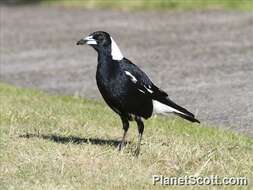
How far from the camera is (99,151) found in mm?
7574

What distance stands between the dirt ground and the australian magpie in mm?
1375

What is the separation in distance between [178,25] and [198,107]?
269 inches

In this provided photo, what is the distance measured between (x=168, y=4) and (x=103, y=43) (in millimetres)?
11220

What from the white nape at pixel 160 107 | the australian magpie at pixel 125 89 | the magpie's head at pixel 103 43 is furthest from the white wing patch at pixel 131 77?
the white nape at pixel 160 107

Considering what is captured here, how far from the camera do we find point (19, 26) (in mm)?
18484

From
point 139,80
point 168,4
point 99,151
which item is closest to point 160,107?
point 139,80

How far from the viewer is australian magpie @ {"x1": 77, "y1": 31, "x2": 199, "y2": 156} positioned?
764 cm

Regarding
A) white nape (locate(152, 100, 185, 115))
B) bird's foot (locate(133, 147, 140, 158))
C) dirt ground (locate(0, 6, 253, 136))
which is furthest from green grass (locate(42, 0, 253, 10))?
bird's foot (locate(133, 147, 140, 158))

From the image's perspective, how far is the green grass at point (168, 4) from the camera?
1820 cm

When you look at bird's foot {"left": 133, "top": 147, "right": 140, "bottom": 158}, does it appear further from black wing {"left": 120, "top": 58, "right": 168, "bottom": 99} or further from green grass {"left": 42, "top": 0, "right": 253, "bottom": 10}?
green grass {"left": 42, "top": 0, "right": 253, "bottom": 10}

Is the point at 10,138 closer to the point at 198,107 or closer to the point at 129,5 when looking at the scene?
the point at 198,107

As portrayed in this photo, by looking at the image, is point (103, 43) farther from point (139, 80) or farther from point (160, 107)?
point (160, 107)

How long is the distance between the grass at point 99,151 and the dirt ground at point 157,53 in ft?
2.73

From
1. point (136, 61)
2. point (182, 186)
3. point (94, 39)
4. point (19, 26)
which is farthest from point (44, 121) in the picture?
point (19, 26)
